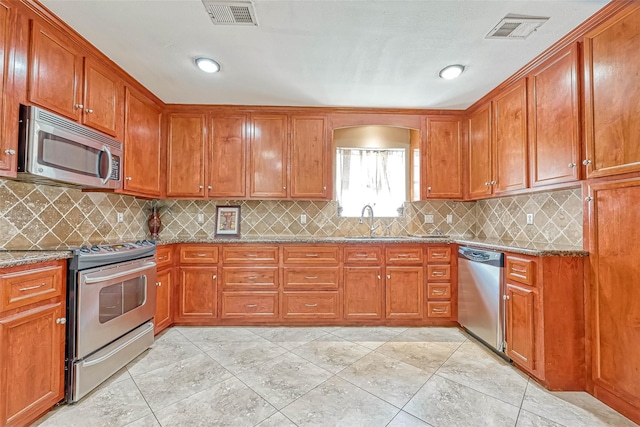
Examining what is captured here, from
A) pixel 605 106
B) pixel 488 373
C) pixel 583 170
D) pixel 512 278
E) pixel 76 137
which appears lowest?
pixel 488 373

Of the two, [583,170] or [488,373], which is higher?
[583,170]

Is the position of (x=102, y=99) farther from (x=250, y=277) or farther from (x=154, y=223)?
(x=250, y=277)

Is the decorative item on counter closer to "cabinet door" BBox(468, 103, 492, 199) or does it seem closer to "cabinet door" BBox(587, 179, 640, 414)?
"cabinet door" BBox(468, 103, 492, 199)

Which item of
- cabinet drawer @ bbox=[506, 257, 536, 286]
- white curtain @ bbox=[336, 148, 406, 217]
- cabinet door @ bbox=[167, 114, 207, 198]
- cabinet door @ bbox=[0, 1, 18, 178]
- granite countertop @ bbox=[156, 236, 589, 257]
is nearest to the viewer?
cabinet door @ bbox=[0, 1, 18, 178]

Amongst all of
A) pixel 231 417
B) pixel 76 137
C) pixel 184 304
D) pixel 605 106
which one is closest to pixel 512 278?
pixel 605 106

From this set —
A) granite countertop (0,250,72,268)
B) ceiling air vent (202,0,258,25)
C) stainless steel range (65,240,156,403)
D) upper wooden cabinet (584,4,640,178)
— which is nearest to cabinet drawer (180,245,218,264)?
stainless steel range (65,240,156,403)

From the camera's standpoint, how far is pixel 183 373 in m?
2.00

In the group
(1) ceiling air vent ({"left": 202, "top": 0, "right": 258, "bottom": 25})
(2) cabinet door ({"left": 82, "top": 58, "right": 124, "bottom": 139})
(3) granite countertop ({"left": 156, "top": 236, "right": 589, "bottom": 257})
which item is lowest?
(3) granite countertop ({"left": 156, "top": 236, "right": 589, "bottom": 257})

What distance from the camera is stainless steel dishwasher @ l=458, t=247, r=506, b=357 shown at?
2.23 m

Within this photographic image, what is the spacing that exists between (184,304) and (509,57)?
3.66 metres

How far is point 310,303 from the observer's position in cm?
288

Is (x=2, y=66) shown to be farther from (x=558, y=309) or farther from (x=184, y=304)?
(x=558, y=309)

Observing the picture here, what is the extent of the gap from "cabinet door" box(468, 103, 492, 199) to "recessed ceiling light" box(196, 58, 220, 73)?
2603mm

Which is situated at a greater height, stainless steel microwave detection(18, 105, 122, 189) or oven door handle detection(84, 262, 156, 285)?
stainless steel microwave detection(18, 105, 122, 189)
